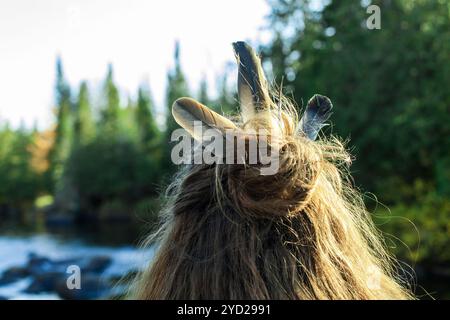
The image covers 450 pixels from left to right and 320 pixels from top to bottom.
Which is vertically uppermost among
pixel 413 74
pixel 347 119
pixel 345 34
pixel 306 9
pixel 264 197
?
pixel 306 9

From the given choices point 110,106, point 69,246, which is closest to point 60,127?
point 110,106

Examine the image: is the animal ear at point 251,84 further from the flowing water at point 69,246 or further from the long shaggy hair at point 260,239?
the flowing water at point 69,246

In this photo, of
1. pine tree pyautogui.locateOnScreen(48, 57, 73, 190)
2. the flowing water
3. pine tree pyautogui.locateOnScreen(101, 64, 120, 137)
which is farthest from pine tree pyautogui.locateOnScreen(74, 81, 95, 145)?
the flowing water

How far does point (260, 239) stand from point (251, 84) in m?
0.32

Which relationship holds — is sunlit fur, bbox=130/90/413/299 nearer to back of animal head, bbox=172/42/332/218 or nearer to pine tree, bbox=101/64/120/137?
back of animal head, bbox=172/42/332/218

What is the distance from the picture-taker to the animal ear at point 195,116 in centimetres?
94

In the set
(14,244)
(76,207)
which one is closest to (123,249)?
(14,244)

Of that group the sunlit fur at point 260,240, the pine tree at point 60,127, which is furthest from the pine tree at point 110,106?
the sunlit fur at point 260,240

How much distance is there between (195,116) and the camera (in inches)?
37.4

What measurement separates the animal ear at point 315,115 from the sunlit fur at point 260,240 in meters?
0.07
